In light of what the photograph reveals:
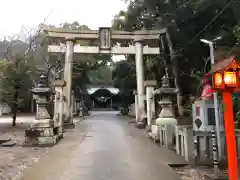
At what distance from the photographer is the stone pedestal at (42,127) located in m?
11.7

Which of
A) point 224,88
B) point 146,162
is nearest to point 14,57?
point 146,162

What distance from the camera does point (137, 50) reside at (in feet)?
67.8

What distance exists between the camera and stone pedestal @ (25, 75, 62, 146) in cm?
1173

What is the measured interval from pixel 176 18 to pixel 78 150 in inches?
522

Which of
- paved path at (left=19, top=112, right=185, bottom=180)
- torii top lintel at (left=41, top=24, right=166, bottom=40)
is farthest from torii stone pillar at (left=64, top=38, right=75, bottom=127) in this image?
paved path at (left=19, top=112, right=185, bottom=180)

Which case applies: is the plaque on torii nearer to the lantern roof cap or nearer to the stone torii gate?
the stone torii gate

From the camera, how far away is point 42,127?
11.9 metres

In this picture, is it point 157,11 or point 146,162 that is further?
point 157,11

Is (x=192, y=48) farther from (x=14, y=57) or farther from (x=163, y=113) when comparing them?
(x=14, y=57)

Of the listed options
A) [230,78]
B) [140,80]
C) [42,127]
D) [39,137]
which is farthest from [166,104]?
[230,78]

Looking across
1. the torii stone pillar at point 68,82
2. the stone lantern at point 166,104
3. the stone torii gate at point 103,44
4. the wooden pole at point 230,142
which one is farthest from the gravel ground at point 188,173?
the torii stone pillar at point 68,82

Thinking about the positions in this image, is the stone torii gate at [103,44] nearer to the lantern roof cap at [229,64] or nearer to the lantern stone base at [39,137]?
the lantern stone base at [39,137]

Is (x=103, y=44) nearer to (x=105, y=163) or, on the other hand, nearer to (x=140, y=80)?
(x=140, y=80)

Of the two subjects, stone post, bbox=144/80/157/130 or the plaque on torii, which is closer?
stone post, bbox=144/80/157/130
